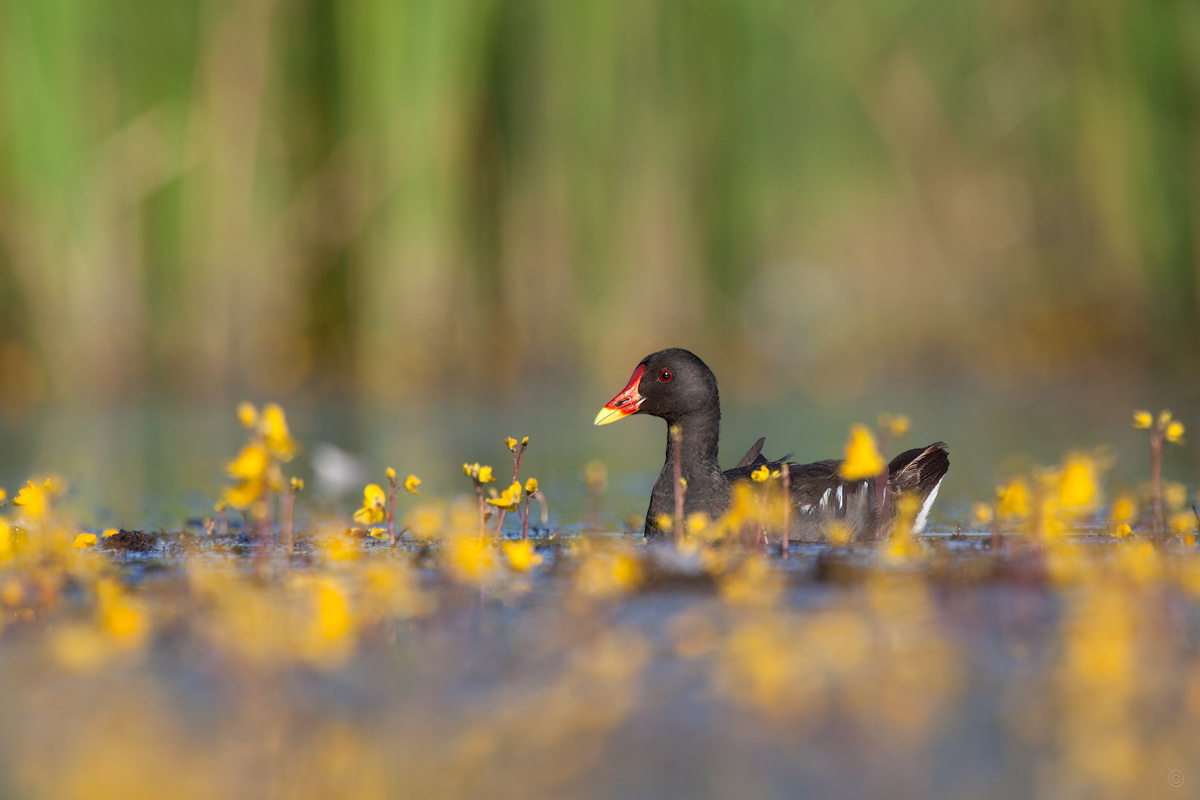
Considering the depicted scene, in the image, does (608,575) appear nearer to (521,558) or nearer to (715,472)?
(521,558)

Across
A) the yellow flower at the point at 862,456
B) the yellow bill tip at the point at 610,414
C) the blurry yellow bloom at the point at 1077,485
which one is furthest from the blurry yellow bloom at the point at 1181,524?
the yellow bill tip at the point at 610,414

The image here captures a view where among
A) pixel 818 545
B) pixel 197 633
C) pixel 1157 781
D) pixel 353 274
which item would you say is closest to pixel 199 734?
pixel 197 633

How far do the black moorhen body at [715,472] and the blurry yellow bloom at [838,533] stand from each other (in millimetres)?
49

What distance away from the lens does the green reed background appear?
9.59m

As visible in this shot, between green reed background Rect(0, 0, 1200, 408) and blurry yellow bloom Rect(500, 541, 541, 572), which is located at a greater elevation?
green reed background Rect(0, 0, 1200, 408)

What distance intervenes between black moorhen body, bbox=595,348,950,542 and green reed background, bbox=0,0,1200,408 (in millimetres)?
3831

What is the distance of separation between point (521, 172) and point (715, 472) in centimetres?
489

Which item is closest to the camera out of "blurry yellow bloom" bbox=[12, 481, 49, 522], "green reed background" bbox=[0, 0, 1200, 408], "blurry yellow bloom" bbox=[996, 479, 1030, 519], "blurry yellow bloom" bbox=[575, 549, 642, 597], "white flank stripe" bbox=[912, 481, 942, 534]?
"blurry yellow bloom" bbox=[575, 549, 642, 597]

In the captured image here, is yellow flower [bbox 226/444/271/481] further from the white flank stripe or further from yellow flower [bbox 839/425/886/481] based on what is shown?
the white flank stripe

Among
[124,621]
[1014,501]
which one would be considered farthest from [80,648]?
[1014,501]

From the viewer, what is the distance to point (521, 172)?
10219mm

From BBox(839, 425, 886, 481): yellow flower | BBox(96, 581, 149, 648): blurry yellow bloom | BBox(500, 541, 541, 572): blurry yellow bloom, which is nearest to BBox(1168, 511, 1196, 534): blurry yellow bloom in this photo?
BBox(839, 425, 886, 481): yellow flower

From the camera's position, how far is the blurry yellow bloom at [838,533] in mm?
5035

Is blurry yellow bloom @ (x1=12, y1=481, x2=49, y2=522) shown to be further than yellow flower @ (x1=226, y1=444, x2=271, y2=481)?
Yes
